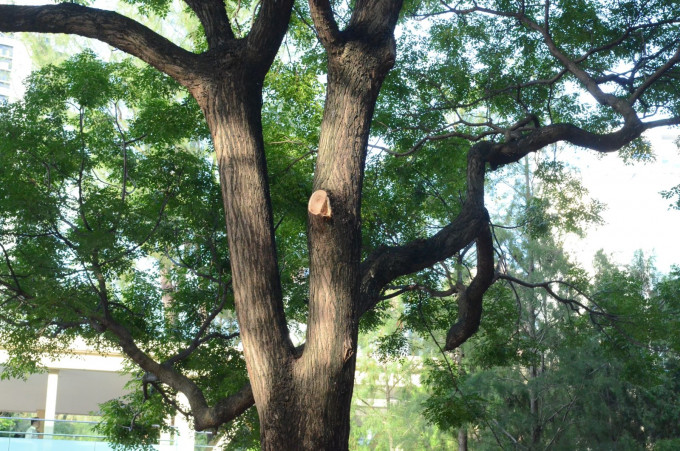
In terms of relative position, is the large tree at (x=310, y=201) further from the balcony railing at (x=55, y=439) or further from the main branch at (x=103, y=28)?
the balcony railing at (x=55, y=439)

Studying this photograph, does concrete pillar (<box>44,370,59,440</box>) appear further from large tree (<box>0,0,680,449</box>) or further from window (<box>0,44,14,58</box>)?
window (<box>0,44,14,58</box>)

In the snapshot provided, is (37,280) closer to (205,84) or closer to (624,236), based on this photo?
(205,84)

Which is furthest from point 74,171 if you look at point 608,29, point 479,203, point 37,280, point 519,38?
point 608,29

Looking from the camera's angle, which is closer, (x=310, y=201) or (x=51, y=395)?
(x=310, y=201)

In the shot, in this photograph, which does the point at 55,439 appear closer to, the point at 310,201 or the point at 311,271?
the point at 311,271

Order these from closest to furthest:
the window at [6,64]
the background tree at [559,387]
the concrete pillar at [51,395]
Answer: the background tree at [559,387] < the concrete pillar at [51,395] < the window at [6,64]

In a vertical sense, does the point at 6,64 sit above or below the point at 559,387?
above

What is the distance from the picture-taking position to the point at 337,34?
362 centimetres

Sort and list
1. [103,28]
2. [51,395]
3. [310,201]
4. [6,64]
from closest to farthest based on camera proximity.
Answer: [310,201] < [103,28] < [51,395] < [6,64]

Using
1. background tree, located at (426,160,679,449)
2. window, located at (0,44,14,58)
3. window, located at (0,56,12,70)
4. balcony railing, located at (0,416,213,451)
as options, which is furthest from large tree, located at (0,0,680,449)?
window, located at (0,44,14,58)

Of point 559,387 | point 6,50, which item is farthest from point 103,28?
point 6,50

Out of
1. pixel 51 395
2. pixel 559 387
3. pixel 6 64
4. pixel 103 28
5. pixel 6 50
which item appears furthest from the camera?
pixel 6 50

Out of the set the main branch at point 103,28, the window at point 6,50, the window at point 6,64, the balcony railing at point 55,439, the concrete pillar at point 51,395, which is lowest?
the balcony railing at point 55,439

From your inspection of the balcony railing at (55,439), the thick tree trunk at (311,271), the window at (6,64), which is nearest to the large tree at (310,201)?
the thick tree trunk at (311,271)
